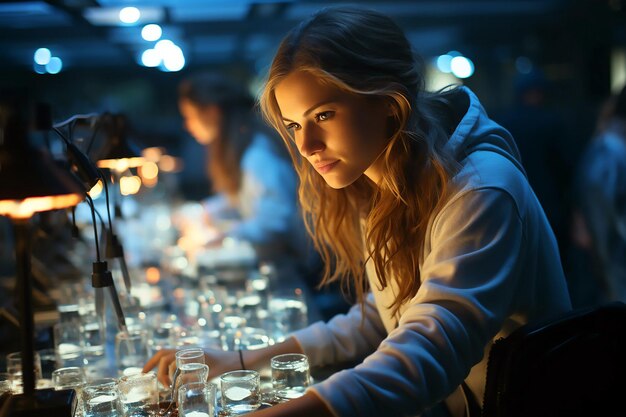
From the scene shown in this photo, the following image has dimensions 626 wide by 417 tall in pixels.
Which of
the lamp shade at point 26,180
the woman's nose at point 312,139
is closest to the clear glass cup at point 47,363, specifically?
the lamp shade at point 26,180

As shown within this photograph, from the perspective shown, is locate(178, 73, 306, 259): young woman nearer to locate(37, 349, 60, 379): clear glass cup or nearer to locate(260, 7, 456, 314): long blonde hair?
locate(37, 349, 60, 379): clear glass cup

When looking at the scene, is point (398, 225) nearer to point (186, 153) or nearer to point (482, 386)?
point (482, 386)

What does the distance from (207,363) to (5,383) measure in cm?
54

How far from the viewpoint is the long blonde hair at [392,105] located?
5.72 feet

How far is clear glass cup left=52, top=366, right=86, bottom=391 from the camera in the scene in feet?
6.35

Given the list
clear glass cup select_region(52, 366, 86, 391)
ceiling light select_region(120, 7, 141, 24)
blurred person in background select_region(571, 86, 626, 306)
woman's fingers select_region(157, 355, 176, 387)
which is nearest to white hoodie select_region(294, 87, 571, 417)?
woman's fingers select_region(157, 355, 176, 387)

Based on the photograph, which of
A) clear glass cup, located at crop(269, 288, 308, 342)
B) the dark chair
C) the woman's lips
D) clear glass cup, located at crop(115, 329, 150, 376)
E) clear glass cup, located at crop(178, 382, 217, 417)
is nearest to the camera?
the dark chair

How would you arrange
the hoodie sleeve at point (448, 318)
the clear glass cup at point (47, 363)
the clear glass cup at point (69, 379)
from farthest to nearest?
the clear glass cup at point (47, 363) < the clear glass cup at point (69, 379) < the hoodie sleeve at point (448, 318)

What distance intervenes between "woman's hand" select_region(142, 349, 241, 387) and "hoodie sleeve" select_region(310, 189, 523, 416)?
62cm

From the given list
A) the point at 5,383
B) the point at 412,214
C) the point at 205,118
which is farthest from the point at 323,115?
the point at 205,118

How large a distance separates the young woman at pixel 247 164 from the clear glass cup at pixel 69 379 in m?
2.64

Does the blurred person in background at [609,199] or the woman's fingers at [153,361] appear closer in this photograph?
the woman's fingers at [153,361]

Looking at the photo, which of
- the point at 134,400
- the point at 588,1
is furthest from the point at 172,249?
the point at 588,1

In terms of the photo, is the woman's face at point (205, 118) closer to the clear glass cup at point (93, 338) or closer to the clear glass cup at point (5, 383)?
the clear glass cup at point (93, 338)
